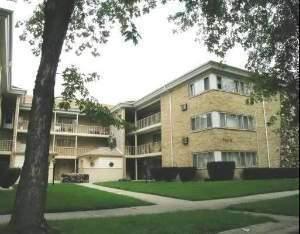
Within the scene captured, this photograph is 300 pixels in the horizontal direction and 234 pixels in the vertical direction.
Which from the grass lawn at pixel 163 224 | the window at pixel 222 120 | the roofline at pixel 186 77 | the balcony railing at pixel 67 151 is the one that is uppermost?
the roofline at pixel 186 77

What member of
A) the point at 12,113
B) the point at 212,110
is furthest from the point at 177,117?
the point at 12,113

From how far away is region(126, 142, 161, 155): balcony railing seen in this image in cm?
3608

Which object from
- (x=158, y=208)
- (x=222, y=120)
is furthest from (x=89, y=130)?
(x=158, y=208)

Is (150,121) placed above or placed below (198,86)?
below

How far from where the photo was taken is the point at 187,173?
2827 cm

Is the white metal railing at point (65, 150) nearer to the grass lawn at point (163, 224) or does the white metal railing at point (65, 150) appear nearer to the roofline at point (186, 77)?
the roofline at point (186, 77)

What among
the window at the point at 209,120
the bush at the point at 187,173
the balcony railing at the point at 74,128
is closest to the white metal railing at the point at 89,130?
the balcony railing at the point at 74,128

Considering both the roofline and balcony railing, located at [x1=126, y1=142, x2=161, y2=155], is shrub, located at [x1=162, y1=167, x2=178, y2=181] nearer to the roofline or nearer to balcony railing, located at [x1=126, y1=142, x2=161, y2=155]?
balcony railing, located at [x1=126, y1=142, x2=161, y2=155]

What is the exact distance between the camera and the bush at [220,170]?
25.8 m

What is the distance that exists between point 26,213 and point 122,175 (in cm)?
3043

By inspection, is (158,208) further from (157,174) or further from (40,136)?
(157,174)

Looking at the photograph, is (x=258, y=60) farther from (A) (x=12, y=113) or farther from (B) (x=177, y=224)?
(A) (x=12, y=113)

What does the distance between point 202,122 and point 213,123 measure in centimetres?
142

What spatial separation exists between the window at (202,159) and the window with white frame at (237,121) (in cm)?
234
